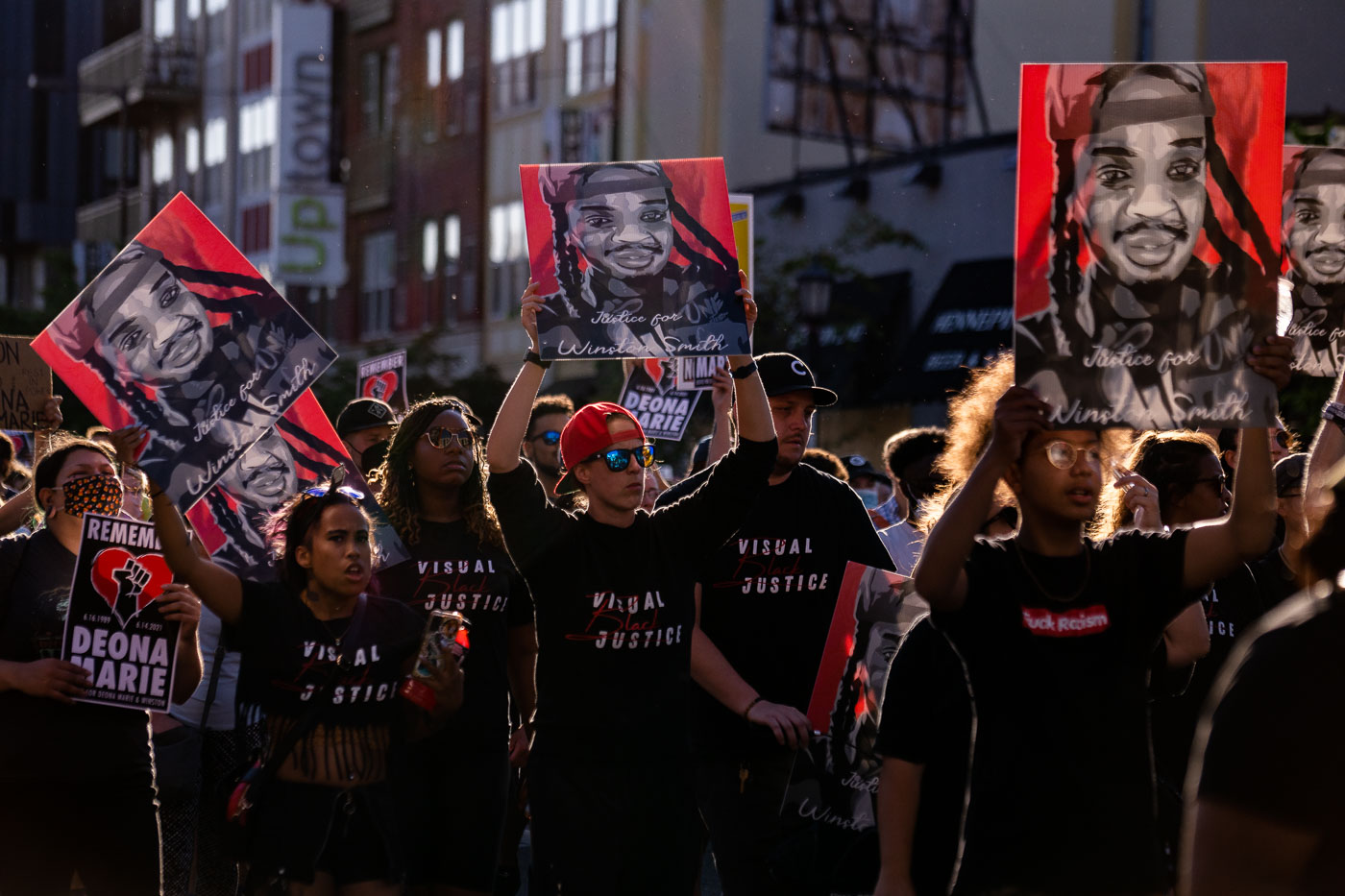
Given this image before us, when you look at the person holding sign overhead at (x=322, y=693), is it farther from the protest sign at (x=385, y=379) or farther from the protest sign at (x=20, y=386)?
the protest sign at (x=385, y=379)

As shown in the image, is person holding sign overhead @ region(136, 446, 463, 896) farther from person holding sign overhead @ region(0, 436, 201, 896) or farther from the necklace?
the necklace

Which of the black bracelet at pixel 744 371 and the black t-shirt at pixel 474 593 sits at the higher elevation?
the black bracelet at pixel 744 371

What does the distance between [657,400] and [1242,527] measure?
20.6 feet

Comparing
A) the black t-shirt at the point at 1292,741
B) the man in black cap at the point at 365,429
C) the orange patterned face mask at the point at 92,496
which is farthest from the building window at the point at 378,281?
the black t-shirt at the point at 1292,741

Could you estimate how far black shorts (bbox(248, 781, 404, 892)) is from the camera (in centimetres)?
575

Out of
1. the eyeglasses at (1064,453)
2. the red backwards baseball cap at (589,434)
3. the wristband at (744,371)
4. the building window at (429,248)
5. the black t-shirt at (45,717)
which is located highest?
the building window at (429,248)

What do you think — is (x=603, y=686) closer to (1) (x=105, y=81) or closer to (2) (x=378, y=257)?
(2) (x=378, y=257)

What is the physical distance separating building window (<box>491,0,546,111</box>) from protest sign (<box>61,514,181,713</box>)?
30.3m

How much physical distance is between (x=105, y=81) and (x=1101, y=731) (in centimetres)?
5220

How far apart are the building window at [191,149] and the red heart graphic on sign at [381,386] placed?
127 feet

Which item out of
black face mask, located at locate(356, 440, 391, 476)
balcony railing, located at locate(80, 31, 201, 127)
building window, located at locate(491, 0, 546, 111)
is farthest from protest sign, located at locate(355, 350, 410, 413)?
balcony railing, located at locate(80, 31, 201, 127)

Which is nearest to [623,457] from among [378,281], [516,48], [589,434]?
[589,434]

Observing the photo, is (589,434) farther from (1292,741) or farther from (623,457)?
(1292,741)

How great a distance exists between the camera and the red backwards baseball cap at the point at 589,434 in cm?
586
